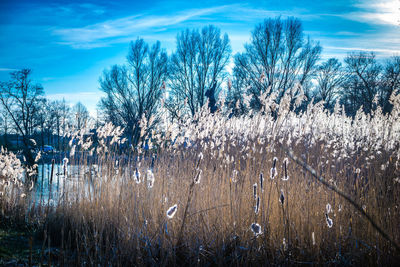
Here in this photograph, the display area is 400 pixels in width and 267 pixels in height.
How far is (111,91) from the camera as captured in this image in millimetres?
24594

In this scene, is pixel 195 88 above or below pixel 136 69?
below

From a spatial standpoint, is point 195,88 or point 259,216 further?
point 195,88

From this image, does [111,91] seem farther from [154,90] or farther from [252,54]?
[252,54]

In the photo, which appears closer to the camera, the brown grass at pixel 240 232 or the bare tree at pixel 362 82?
the brown grass at pixel 240 232

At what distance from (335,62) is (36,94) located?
83.1 ft

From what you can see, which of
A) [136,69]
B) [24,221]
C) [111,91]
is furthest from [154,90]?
[24,221]

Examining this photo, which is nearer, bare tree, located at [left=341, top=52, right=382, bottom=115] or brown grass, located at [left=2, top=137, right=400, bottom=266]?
brown grass, located at [left=2, top=137, right=400, bottom=266]

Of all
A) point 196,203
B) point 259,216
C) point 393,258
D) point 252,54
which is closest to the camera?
point 393,258

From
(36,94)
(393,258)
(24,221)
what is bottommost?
(24,221)

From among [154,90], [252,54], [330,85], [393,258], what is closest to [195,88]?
[154,90]

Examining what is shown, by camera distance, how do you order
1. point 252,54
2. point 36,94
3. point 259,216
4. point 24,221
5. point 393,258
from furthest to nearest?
point 252,54 → point 36,94 → point 24,221 → point 259,216 → point 393,258

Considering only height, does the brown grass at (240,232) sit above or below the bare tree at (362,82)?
below

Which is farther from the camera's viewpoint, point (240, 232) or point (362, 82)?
point (362, 82)

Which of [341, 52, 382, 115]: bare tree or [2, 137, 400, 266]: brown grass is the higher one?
[341, 52, 382, 115]: bare tree
